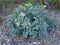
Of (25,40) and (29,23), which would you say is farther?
(25,40)

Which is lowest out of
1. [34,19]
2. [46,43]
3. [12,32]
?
[46,43]

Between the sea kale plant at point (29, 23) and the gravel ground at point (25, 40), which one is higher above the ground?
the sea kale plant at point (29, 23)

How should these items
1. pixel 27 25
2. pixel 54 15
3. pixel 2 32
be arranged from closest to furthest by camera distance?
pixel 27 25, pixel 2 32, pixel 54 15

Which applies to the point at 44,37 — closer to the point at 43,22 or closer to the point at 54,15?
the point at 43,22

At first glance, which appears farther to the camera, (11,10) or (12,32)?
(11,10)

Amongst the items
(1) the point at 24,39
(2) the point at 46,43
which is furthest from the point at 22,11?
(2) the point at 46,43

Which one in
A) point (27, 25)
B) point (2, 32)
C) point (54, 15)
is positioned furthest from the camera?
point (54, 15)

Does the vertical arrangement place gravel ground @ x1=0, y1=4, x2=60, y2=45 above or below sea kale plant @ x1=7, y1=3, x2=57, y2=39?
below

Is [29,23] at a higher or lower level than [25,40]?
higher
